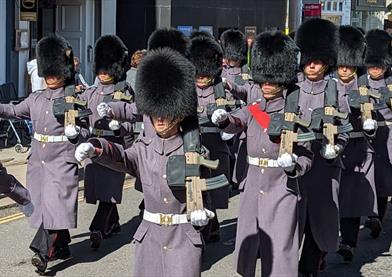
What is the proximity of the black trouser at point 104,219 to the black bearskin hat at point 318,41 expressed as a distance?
2.32 m

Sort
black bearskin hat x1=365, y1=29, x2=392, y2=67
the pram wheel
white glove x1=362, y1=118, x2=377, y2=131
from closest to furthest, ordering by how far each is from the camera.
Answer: white glove x1=362, y1=118, x2=377, y2=131, black bearskin hat x1=365, y1=29, x2=392, y2=67, the pram wheel

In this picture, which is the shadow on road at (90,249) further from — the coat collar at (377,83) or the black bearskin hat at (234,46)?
the black bearskin hat at (234,46)

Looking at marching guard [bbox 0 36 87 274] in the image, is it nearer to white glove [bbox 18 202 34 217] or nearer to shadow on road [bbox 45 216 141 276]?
shadow on road [bbox 45 216 141 276]

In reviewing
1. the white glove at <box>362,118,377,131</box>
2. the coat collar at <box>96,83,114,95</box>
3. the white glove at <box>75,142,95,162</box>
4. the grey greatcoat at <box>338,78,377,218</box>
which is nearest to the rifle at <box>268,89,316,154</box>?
the white glove at <box>75,142,95,162</box>

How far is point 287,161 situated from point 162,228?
0.93 metres

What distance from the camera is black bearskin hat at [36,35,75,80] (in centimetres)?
698

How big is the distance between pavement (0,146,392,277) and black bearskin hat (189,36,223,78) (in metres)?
1.61

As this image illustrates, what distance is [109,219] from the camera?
25.7 ft

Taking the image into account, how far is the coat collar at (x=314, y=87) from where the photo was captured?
6.47m

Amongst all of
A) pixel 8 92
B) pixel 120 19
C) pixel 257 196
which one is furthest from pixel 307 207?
pixel 120 19

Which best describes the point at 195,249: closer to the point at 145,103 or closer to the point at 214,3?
the point at 145,103

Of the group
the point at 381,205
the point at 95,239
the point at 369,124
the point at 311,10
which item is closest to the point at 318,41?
the point at 369,124

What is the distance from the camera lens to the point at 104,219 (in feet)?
25.1

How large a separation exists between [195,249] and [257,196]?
1076mm
